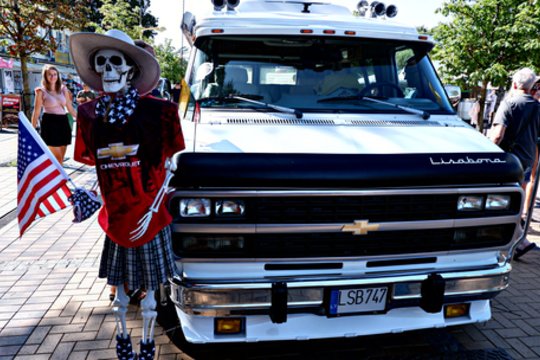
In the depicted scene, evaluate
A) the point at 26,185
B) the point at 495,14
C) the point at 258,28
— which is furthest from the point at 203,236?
the point at 495,14

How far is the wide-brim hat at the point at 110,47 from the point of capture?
100 inches

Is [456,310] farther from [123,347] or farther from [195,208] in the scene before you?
[123,347]

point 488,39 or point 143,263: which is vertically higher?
point 488,39

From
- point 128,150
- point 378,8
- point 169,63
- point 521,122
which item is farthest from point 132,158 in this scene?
point 169,63

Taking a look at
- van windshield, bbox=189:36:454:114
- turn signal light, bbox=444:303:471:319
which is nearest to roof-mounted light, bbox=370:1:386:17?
van windshield, bbox=189:36:454:114

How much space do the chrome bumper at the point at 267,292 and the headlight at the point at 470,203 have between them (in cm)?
47

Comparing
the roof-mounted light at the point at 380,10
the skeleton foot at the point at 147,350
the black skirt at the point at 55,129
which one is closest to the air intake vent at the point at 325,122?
the skeleton foot at the point at 147,350

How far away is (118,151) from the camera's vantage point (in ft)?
8.36

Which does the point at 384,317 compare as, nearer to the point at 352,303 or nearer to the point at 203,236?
the point at 352,303

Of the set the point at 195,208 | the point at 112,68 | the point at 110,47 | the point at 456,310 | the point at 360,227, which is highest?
the point at 110,47

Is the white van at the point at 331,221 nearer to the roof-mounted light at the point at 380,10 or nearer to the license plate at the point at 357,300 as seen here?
the license plate at the point at 357,300

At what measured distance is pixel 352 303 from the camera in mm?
2900

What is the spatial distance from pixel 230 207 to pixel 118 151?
2.47ft

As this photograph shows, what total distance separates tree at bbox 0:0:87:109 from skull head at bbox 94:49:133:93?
363 inches
